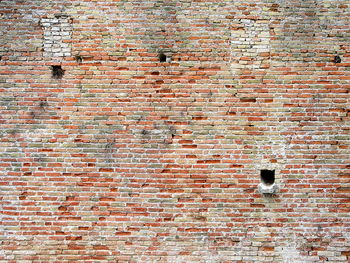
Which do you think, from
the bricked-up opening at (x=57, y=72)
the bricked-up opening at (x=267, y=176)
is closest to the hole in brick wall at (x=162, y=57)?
the bricked-up opening at (x=57, y=72)

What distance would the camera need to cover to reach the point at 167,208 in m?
4.05

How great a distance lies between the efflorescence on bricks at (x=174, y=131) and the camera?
4016mm

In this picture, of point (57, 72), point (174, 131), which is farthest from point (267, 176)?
point (57, 72)

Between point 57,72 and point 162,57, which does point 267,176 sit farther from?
point 57,72

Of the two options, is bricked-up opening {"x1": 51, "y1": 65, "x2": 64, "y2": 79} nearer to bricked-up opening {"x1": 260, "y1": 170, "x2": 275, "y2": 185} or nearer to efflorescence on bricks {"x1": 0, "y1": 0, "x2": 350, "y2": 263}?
efflorescence on bricks {"x1": 0, "y1": 0, "x2": 350, "y2": 263}

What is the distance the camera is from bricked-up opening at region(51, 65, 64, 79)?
4.21 metres

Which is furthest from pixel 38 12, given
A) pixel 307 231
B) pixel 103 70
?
pixel 307 231

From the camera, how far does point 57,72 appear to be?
4.22m

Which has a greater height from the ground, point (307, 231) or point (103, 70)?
point (103, 70)

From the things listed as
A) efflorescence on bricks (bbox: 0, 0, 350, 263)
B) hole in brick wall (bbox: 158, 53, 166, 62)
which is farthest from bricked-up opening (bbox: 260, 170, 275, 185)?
hole in brick wall (bbox: 158, 53, 166, 62)

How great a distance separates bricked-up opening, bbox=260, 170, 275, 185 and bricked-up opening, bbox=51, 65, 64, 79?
9.96ft

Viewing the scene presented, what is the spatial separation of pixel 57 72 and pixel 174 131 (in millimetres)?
1815

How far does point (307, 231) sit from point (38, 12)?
4.69 meters

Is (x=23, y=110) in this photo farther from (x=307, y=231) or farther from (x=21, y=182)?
(x=307, y=231)
